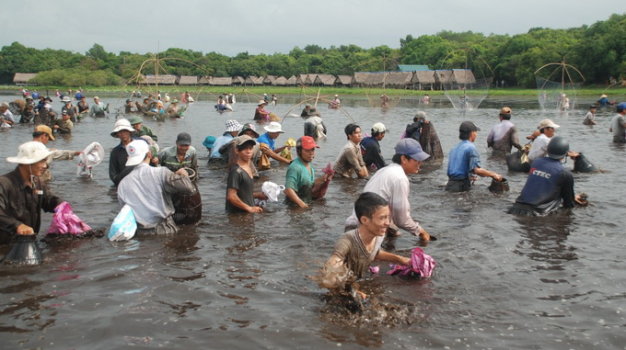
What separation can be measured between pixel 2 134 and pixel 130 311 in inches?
809

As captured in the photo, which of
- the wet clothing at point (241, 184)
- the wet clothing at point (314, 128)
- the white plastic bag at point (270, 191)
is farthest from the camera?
the wet clothing at point (314, 128)

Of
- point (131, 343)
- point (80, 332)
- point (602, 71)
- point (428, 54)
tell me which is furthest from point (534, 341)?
point (428, 54)

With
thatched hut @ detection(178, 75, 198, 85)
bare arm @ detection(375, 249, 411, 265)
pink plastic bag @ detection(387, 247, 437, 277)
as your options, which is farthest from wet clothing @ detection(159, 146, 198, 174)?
thatched hut @ detection(178, 75, 198, 85)

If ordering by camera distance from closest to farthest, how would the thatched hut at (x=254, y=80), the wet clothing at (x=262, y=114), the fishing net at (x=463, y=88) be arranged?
the wet clothing at (x=262, y=114) < the fishing net at (x=463, y=88) < the thatched hut at (x=254, y=80)

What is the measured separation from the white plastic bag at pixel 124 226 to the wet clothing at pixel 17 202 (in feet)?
3.00

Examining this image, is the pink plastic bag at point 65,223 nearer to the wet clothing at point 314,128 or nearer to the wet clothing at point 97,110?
the wet clothing at point 314,128

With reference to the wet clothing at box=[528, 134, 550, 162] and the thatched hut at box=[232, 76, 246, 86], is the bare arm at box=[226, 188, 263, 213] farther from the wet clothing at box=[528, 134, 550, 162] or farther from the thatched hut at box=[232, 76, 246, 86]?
the thatched hut at box=[232, 76, 246, 86]

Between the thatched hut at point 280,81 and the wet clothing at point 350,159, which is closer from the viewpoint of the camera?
the wet clothing at point 350,159

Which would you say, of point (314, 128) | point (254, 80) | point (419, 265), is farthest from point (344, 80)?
point (419, 265)

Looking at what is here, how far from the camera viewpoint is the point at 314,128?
59.8 feet

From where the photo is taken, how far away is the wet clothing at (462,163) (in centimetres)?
906

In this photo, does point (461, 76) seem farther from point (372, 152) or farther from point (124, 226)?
point (124, 226)

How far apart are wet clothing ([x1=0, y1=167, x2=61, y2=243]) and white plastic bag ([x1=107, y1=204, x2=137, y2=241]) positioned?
91cm

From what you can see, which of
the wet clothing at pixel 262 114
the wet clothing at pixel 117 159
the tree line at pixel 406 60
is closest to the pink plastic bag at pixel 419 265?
the wet clothing at pixel 117 159
